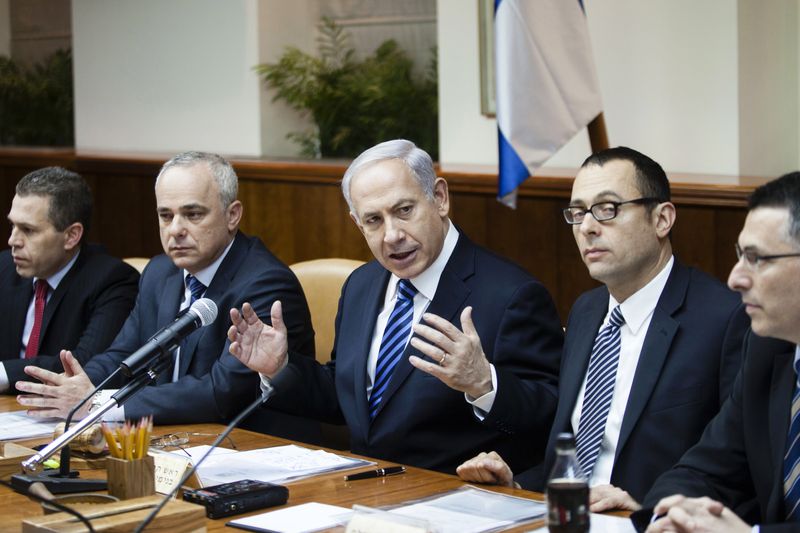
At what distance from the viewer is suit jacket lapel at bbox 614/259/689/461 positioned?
280cm

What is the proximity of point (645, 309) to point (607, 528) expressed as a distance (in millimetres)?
792

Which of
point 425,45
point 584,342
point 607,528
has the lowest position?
point 607,528

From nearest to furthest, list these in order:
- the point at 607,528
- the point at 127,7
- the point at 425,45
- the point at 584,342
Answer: the point at 607,528 < the point at 584,342 < the point at 425,45 < the point at 127,7

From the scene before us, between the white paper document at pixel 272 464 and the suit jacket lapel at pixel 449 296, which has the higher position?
the suit jacket lapel at pixel 449 296

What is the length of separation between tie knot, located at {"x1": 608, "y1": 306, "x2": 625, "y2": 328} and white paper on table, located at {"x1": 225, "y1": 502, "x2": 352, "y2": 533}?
0.90 metres

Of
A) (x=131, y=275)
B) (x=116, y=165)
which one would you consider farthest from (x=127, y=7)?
(x=131, y=275)

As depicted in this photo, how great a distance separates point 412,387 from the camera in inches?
126

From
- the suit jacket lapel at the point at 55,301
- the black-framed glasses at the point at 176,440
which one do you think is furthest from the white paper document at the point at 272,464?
the suit jacket lapel at the point at 55,301

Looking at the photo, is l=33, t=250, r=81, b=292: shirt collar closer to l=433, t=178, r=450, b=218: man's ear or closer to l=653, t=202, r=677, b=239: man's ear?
l=433, t=178, r=450, b=218: man's ear

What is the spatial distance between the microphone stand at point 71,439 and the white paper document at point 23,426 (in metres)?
0.49

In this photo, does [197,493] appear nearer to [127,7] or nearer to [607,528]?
[607,528]

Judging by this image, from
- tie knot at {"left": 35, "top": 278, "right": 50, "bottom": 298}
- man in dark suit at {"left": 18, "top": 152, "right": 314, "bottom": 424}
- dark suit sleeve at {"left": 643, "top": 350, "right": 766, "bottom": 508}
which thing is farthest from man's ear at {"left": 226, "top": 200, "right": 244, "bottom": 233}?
dark suit sleeve at {"left": 643, "top": 350, "right": 766, "bottom": 508}

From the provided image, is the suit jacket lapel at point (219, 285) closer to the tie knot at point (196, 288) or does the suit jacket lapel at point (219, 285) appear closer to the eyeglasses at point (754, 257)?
the tie knot at point (196, 288)

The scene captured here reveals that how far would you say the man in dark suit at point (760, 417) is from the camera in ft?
7.25
